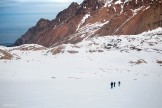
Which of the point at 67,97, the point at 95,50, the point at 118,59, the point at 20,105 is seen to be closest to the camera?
the point at 20,105

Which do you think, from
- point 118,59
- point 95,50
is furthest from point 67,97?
point 95,50

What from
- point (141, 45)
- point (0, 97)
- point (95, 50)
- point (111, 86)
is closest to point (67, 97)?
point (0, 97)

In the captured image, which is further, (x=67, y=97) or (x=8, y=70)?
(x=8, y=70)

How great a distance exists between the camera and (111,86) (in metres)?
34.2

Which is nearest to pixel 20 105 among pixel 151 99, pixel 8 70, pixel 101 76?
pixel 151 99

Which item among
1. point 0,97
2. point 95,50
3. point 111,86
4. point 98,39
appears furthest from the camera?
point 98,39

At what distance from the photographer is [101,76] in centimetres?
4478

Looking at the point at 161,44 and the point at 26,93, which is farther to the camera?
the point at 161,44

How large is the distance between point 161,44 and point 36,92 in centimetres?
8271

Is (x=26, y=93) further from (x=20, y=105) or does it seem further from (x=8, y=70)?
(x=8, y=70)

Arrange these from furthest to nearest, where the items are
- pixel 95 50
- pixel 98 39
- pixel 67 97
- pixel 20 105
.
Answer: pixel 98 39 → pixel 95 50 → pixel 67 97 → pixel 20 105

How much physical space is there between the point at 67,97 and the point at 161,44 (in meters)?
83.3

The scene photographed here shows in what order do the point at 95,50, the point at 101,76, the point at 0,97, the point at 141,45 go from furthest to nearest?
1. the point at 141,45
2. the point at 95,50
3. the point at 101,76
4. the point at 0,97

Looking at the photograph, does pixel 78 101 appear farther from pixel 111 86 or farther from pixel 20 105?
pixel 111 86
